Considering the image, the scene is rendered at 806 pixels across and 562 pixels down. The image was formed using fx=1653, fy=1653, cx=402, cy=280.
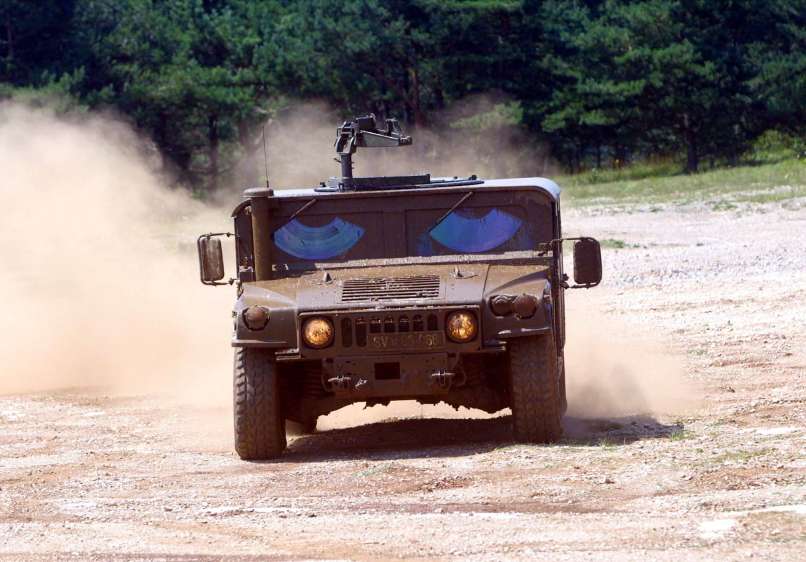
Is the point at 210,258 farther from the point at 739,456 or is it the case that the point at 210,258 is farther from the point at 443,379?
the point at 739,456

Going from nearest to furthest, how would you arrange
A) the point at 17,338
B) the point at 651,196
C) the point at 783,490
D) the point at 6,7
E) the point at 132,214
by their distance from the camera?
the point at 783,490 < the point at 17,338 < the point at 132,214 < the point at 651,196 < the point at 6,7

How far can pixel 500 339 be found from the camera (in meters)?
9.02

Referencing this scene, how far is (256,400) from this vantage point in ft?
30.2

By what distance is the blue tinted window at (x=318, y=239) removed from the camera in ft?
33.1

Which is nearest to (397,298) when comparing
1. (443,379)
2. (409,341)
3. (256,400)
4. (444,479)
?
(409,341)

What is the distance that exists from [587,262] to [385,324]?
1.57 metres

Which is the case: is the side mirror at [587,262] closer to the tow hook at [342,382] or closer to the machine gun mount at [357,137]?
the machine gun mount at [357,137]

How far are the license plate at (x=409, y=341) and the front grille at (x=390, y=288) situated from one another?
0.23 m

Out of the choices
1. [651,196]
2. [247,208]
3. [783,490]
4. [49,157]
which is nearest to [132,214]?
[49,157]

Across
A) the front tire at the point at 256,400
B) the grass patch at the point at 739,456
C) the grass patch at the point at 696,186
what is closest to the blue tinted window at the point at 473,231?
the front tire at the point at 256,400

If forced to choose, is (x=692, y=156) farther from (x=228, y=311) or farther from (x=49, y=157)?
(x=228, y=311)

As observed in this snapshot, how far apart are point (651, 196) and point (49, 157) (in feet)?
61.0

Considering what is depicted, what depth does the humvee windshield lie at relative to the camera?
10.0m

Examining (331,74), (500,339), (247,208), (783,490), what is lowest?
(783,490)
